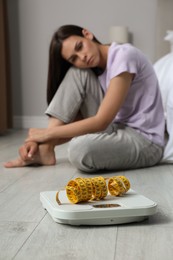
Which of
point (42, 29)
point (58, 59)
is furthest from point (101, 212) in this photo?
point (42, 29)

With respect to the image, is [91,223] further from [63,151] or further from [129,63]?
[63,151]

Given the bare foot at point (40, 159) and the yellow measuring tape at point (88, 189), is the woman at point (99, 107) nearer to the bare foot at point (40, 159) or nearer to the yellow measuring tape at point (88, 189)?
the bare foot at point (40, 159)

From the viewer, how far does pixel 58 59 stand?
6.84ft

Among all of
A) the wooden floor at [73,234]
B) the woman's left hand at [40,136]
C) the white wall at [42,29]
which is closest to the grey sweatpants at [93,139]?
the woman's left hand at [40,136]

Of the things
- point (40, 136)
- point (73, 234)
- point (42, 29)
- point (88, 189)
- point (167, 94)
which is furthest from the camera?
point (42, 29)

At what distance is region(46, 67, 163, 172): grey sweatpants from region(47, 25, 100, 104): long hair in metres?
0.04

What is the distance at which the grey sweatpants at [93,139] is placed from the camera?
1949 millimetres

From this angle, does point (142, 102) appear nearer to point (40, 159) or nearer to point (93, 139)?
point (93, 139)

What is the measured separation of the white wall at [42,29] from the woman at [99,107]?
2254mm

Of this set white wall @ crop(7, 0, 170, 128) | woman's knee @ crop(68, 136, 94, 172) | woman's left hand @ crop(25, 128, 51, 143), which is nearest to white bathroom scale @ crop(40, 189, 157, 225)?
woman's knee @ crop(68, 136, 94, 172)

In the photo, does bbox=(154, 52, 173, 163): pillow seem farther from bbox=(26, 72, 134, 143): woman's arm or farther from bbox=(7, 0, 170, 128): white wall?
bbox=(7, 0, 170, 128): white wall

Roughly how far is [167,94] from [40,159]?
0.87 m

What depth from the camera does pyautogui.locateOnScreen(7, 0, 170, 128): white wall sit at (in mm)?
4258

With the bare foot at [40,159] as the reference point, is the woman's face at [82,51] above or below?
above
